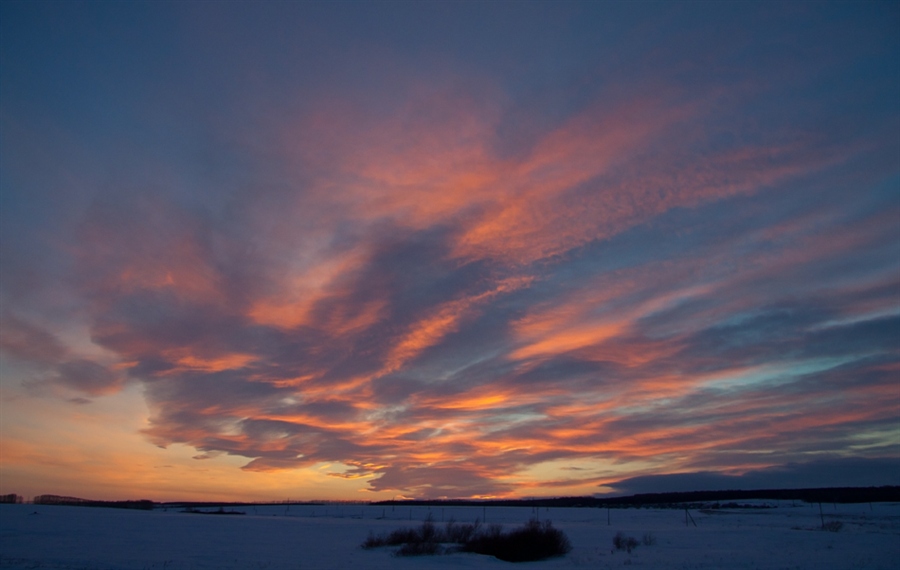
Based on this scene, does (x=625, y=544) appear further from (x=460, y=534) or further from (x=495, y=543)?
(x=460, y=534)

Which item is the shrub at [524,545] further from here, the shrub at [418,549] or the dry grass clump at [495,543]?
the shrub at [418,549]

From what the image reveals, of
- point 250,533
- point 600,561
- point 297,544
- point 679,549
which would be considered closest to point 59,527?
point 250,533

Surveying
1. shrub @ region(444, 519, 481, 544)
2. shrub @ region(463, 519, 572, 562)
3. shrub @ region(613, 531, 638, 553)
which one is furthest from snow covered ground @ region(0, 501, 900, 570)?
shrub @ region(444, 519, 481, 544)

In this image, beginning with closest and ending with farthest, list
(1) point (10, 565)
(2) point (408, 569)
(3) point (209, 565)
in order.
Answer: (1) point (10, 565) < (3) point (209, 565) < (2) point (408, 569)

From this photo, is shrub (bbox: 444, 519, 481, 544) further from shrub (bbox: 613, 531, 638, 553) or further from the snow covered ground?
shrub (bbox: 613, 531, 638, 553)

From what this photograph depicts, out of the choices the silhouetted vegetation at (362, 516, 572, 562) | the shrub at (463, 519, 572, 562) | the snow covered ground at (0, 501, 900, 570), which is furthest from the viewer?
the silhouetted vegetation at (362, 516, 572, 562)

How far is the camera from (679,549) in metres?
35.7

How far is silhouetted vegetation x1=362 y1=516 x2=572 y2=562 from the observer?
3512cm

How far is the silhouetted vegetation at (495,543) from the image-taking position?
3512 centimetres

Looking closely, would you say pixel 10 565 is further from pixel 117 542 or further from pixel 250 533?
pixel 250 533

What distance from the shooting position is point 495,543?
36594mm

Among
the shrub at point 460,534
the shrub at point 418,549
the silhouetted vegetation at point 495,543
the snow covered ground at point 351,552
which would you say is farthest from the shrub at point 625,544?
the shrub at point 418,549

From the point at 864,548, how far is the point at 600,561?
1642 cm

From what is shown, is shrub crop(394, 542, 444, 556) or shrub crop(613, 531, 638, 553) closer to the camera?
shrub crop(394, 542, 444, 556)
